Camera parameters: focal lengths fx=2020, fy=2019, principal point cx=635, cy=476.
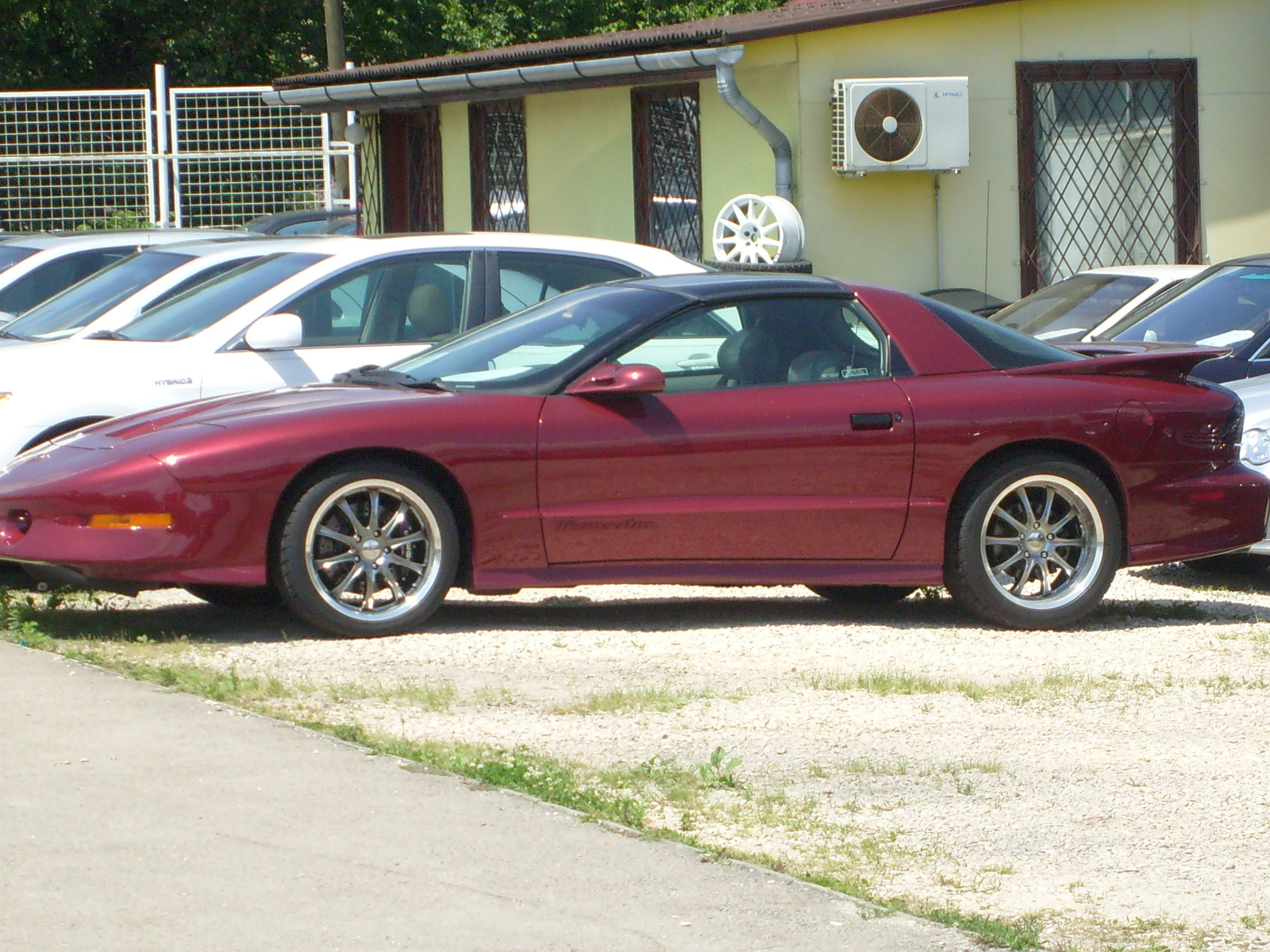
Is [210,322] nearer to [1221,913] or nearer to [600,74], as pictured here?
[1221,913]

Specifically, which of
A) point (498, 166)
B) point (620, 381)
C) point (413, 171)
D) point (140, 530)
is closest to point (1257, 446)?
point (620, 381)

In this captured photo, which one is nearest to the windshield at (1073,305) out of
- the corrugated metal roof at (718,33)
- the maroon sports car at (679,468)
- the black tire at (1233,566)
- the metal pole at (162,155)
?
the corrugated metal roof at (718,33)

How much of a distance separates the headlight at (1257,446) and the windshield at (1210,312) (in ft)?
7.19

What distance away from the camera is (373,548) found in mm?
7270

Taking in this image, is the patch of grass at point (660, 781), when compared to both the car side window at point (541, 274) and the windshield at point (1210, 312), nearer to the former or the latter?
the car side window at point (541, 274)

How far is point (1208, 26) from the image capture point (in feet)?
53.9

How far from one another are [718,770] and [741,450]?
7.93 feet

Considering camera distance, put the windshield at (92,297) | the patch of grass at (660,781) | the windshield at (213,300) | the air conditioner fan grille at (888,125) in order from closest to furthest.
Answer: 1. the patch of grass at (660,781)
2. the windshield at (213,300)
3. the windshield at (92,297)
4. the air conditioner fan grille at (888,125)

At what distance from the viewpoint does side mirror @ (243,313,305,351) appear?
29.6 feet

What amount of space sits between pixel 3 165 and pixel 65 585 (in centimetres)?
1942

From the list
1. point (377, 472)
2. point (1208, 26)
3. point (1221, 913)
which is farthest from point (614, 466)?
point (1208, 26)

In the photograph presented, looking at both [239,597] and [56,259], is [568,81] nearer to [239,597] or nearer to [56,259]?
[56,259]

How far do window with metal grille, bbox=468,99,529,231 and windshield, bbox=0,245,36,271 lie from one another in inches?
216

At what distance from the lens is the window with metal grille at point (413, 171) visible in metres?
20.7
